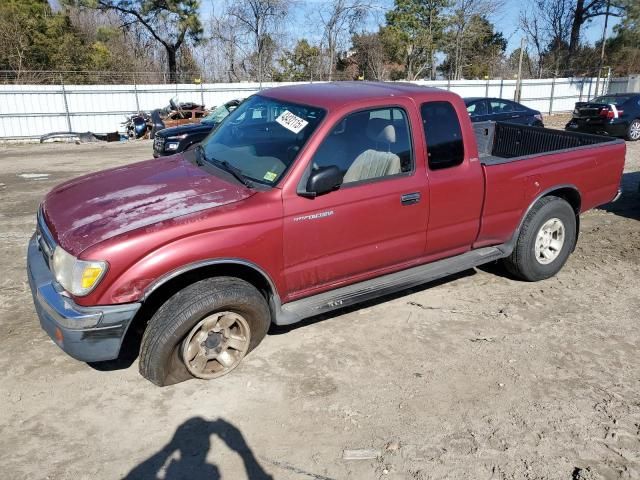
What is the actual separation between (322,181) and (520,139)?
371cm

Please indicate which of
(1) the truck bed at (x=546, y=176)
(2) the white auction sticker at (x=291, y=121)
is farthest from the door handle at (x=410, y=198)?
(2) the white auction sticker at (x=291, y=121)

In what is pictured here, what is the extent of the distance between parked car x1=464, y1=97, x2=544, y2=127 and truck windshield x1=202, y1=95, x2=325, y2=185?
32.8ft

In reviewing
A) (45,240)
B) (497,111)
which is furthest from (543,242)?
(497,111)

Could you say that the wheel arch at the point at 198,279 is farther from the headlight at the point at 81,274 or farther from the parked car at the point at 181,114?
the parked car at the point at 181,114

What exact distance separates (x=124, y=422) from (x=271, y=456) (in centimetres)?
97

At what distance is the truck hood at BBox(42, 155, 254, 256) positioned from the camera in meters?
3.26

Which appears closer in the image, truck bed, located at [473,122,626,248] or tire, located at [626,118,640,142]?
truck bed, located at [473,122,626,248]

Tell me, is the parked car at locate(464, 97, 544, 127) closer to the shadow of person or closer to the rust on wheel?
the rust on wheel

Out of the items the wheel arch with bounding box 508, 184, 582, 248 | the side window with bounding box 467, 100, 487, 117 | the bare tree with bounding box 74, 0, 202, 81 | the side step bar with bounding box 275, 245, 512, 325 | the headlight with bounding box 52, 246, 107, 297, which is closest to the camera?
the headlight with bounding box 52, 246, 107, 297

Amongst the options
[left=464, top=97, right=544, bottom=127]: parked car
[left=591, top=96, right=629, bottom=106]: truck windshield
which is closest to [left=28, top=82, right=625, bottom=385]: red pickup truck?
[left=464, top=97, right=544, bottom=127]: parked car

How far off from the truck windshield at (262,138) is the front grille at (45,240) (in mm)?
1286

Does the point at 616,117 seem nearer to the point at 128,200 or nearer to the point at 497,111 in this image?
the point at 497,111

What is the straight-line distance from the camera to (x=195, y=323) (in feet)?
11.1

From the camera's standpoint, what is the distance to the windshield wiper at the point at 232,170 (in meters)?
3.74
